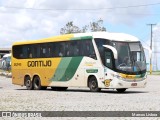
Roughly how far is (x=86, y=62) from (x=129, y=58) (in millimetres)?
2534

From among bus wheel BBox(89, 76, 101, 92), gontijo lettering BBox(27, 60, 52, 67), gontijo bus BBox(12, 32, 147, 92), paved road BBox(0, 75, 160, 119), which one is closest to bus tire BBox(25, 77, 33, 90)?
gontijo bus BBox(12, 32, 147, 92)

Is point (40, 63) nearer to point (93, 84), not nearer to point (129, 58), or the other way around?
point (93, 84)

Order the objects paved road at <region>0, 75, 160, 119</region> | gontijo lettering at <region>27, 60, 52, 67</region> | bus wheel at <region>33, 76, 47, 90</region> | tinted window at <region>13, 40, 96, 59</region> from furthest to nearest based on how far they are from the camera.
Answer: bus wheel at <region>33, 76, 47, 90</region> < gontijo lettering at <region>27, 60, 52, 67</region> < tinted window at <region>13, 40, 96, 59</region> < paved road at <region>0, 75, 160, 119</region>

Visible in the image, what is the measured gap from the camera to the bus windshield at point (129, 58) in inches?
1013

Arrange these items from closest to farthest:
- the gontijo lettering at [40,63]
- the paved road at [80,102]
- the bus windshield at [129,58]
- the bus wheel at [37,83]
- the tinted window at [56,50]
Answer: the paved road at [80,102] < the bus windshield at [129,58] < the tinted window at [56,50] < the gontijo lettering at [40,63] < the bus wheel at [37,83]

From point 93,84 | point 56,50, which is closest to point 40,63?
point 56,50

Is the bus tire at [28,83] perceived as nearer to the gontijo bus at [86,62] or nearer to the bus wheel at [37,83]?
the gontijo bus at [86,62]

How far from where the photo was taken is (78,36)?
1096 inches

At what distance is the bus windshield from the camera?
25.7 meters

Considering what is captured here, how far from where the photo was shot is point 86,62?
88.9 ft

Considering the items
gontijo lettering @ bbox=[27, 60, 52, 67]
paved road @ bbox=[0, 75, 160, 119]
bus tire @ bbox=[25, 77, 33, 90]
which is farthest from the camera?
bus tire @ bbox=[25, 77, 33, 90]

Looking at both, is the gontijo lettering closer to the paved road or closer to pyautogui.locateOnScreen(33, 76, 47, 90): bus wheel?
pyautogui.locateOnScreen(33, 76, 47, 90): bus wheel

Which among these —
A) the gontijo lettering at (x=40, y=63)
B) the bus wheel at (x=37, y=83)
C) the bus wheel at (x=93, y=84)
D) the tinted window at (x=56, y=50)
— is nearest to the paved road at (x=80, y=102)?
the bus wheel at (x=93, y=84)

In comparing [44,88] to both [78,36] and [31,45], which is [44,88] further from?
[78,36]
